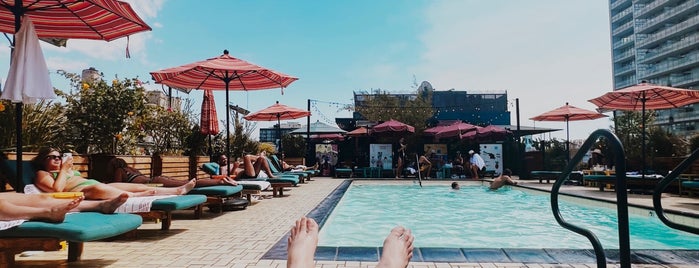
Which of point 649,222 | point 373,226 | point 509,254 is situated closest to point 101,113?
point 373,226

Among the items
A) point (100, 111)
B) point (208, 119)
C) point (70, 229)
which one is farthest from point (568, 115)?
point (70, 229)

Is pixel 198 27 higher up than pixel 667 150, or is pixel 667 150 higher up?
pixel 198 27

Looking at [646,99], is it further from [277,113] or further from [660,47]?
[660,47]

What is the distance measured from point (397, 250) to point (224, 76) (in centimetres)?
630

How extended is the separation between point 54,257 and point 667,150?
50.1 ft

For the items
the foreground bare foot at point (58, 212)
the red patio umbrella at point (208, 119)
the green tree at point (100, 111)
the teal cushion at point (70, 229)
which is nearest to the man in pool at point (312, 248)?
the teal cushion at point (70, 229)

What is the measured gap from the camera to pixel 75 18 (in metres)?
4.81

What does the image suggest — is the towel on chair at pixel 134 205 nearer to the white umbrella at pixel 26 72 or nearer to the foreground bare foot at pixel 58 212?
the white umbrella at pixel 26 72

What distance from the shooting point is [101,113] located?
6879mm

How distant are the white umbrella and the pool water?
3117 mm

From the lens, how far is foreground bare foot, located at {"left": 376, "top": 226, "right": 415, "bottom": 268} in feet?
7.29

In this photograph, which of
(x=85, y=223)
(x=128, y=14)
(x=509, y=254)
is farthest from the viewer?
(x=128, y=14)

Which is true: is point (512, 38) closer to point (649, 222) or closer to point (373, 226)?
point (649, 222)

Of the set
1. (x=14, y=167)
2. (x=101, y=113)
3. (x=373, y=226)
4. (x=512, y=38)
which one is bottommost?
(x=373, y=226)
